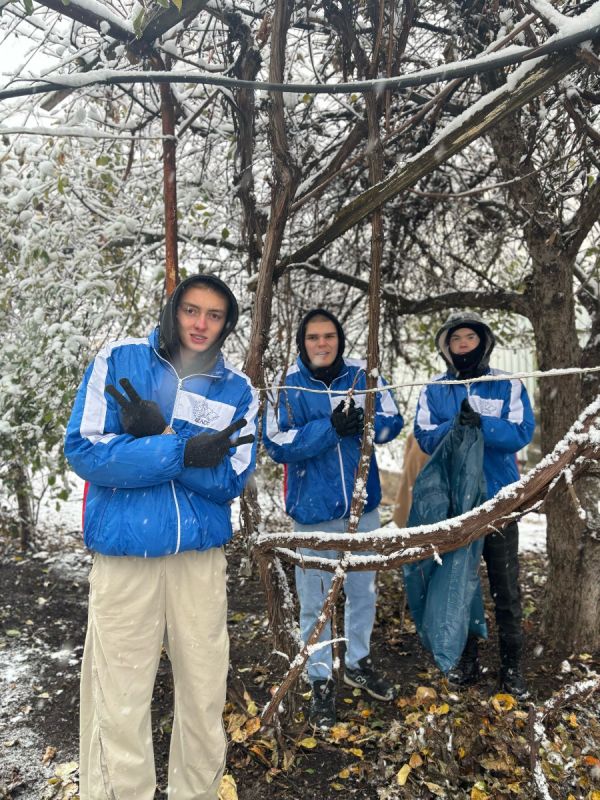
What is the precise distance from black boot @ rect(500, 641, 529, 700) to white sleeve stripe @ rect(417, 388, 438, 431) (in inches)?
45.0

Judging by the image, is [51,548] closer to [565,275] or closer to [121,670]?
[121,670]

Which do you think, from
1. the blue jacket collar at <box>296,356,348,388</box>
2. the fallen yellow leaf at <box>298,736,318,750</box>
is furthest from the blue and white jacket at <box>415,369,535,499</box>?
the fallen yellow leaf at <box>298,736,318,750</box>

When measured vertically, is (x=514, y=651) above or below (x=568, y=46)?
below

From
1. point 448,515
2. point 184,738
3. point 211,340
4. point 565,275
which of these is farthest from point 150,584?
point 565,275

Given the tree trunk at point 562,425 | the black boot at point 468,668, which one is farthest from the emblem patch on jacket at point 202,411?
the tree trunk at point 562,425

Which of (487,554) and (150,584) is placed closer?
(150,584)

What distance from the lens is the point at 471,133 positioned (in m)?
2.22

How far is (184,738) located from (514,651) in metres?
1.70

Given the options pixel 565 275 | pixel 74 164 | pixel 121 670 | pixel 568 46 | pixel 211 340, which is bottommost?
pixel 121 670

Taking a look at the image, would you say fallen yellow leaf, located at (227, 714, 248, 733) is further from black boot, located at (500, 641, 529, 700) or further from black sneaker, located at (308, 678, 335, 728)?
black boot, located at (500, 641, 529, 700)

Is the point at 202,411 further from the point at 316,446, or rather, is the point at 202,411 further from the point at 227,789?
the point at 227,789

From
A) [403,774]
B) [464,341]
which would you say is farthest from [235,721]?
[464,341]

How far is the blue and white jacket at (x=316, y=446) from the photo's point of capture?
9.62ft

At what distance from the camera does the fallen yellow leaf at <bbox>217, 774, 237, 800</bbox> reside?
243cm
